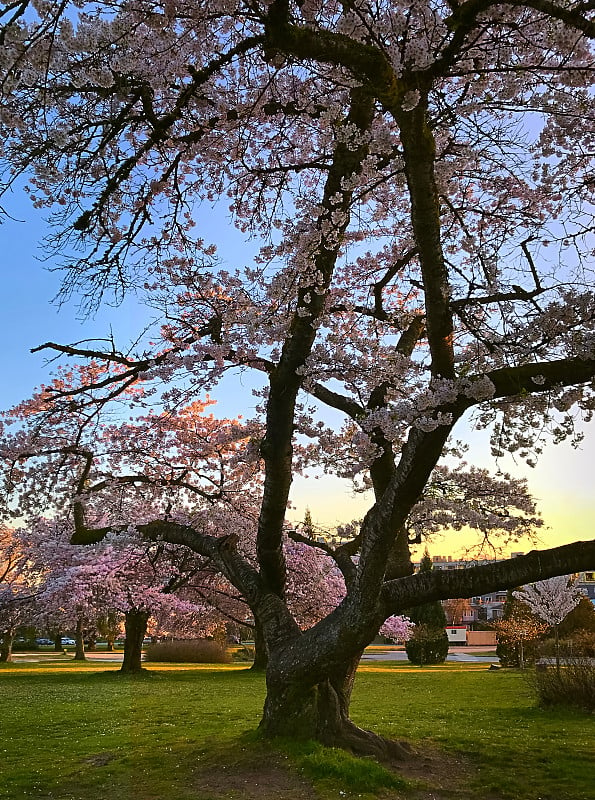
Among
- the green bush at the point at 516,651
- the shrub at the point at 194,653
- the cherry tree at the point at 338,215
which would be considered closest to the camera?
the cherry tree at the point at 338,215

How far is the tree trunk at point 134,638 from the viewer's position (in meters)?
19.5

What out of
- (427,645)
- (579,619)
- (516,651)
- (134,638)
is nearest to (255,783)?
(134,638)

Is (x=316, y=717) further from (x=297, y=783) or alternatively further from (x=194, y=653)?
(x=194, y=653)

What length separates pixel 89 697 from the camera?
43.0ft

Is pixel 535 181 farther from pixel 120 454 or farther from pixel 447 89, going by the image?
pixel 120 454

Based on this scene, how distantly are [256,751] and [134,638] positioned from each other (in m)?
15.4

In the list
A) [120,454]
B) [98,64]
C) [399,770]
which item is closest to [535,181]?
[98,64]

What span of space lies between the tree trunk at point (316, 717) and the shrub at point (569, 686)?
5159 millimetres

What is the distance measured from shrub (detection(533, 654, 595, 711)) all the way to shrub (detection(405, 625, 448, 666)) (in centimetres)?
1507

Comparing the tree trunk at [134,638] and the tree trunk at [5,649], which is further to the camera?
the tree trunk at [5,649]

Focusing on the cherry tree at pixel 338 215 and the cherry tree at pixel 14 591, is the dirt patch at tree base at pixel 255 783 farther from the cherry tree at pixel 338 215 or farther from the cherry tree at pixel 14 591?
the cherry tree at pixel 14 591

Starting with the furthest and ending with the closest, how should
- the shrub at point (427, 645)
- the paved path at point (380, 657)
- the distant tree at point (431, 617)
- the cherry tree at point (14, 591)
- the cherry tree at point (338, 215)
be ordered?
the paved path at point (380, 657), the distant tree at point (431, 617), the shrub at point (427, 645), the cherry tree at point (14, 591), the cherry tree at point (338, 215)

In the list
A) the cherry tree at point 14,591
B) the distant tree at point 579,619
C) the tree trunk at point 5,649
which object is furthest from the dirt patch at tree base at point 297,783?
the tree trunk at point 5,649

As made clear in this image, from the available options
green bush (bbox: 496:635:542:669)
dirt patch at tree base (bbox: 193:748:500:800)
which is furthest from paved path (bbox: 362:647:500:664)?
dirt patch at tree base (bbox: 193:748:500:800)
